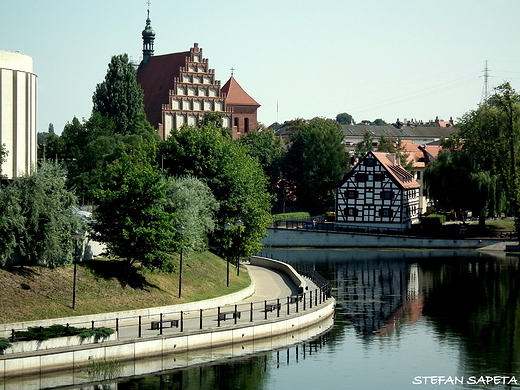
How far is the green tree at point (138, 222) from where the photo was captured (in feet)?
141

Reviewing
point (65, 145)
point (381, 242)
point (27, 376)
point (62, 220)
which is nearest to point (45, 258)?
point (62, 220)

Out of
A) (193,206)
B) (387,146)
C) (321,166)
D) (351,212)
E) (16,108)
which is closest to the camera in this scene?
(193,206)

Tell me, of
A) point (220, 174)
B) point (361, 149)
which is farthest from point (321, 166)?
point (220, 174)

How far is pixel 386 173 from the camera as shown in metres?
101

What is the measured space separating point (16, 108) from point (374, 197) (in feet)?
184

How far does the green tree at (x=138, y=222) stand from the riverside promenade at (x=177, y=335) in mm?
3280

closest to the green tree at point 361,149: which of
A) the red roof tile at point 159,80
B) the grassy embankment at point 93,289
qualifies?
the red roof tile at point 159,80

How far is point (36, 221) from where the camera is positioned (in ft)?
129

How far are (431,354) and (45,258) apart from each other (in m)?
18.9

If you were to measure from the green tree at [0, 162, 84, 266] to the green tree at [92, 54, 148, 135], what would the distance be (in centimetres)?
6137

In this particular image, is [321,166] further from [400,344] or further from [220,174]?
[400,344]

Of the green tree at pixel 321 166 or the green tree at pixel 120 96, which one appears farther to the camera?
the green tree at pixel 321 166

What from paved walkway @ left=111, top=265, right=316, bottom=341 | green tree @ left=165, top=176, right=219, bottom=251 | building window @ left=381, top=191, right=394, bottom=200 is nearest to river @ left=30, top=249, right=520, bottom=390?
paved walkway @ left=111, top=265, right=316, bottom=341

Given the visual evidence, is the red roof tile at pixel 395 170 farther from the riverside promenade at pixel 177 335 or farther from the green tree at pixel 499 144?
the riverside promenade at pixel 177 335
